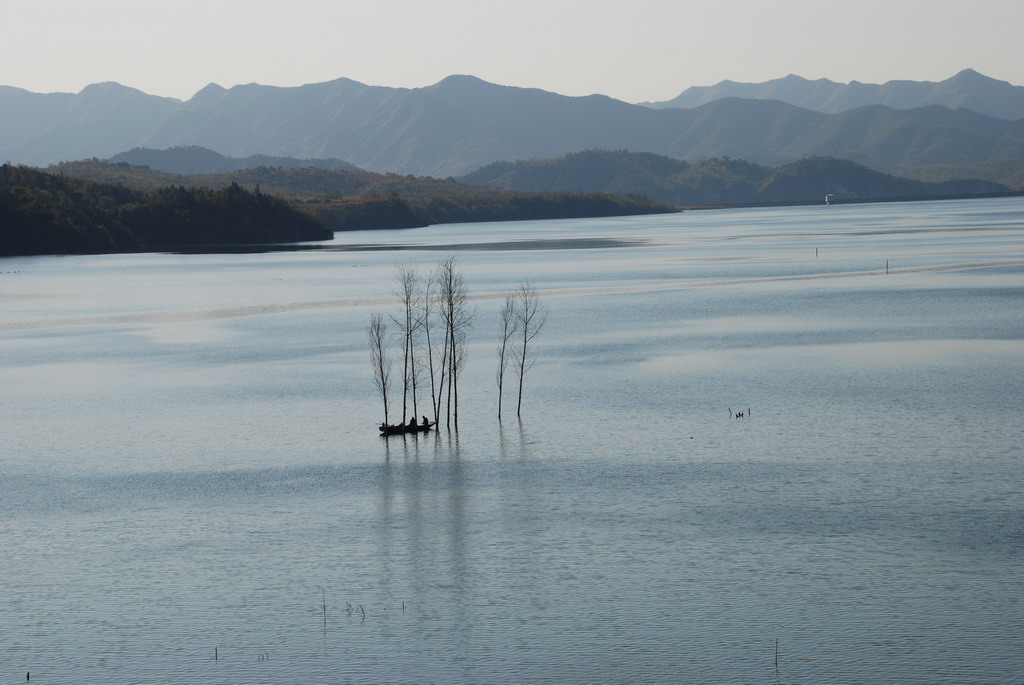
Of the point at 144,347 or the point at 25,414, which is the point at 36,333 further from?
the point at 25,414

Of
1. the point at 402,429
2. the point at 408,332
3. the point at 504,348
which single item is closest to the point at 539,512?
the point at 402,429

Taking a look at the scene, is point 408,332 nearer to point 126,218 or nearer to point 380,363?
point 380,363

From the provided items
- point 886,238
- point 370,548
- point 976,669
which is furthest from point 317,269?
point 976,669

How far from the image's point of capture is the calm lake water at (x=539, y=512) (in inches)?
830

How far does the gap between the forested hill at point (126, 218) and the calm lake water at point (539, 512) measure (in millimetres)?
95311

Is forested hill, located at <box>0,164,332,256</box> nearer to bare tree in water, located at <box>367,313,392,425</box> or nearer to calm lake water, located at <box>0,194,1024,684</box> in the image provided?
calm lake water, located at <box>0,194,1024,684</box>

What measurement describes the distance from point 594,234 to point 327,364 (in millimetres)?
139278

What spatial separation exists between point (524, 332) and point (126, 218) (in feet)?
443

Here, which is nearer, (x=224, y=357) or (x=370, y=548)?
(x=370, y=548)

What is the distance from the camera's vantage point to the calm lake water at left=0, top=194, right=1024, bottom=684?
21.1 meters

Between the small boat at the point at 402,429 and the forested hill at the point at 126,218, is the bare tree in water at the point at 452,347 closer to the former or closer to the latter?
the small boat at the point at 402,429

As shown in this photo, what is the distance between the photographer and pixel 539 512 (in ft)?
97.1

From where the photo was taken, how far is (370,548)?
27.0 meters

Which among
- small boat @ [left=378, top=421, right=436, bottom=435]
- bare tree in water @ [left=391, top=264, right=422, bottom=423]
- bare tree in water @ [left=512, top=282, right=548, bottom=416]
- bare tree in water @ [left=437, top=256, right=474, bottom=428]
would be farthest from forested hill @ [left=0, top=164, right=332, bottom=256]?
small boat @ [left=378, top=421, right=436, bottom=435]
